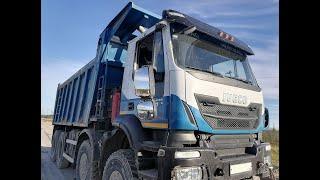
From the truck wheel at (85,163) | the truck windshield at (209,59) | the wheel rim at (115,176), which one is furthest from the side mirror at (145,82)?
the truck wheel at (85,163)

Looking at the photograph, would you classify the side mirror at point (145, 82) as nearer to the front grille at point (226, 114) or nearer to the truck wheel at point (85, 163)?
the front grille at point (226, 114)

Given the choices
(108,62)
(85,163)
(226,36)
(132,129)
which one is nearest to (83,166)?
(85,163)

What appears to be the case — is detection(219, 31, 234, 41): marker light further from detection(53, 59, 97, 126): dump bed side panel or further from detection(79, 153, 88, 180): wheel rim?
detection(79, 153, 88, 180): wheel rim

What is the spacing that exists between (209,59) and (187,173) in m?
1.65

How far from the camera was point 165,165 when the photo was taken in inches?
130

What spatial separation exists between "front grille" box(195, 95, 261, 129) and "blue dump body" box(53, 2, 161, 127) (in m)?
2.32

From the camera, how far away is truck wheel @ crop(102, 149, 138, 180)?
12.8 ft

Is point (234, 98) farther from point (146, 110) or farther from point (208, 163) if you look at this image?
point (146, 110)

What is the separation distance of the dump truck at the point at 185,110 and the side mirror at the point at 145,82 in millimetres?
12

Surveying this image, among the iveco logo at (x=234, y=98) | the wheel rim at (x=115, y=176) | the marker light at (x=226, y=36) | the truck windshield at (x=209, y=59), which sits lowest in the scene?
the wheel rim at (x=115, y=176)

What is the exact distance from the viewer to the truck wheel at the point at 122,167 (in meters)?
3.90

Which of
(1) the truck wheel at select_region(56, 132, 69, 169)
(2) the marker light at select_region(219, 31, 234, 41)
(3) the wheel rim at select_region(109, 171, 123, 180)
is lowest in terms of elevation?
(1) the truck wheel at select_region(56, 132, 69, 169)

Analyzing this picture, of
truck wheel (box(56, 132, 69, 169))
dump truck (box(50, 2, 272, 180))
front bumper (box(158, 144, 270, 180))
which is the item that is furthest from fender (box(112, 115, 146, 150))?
truck wheel (box(56, 132, 69, 169))
